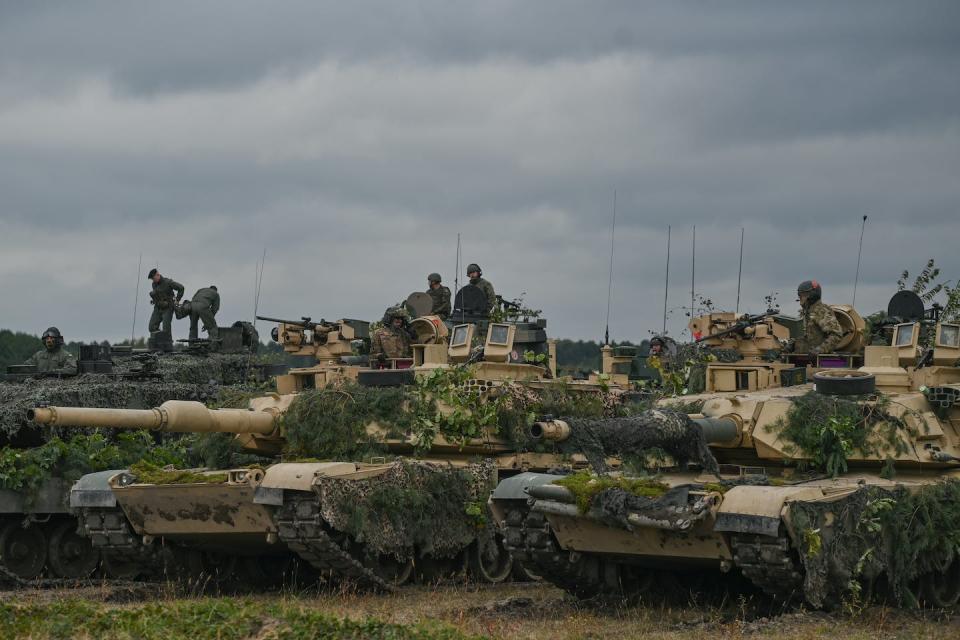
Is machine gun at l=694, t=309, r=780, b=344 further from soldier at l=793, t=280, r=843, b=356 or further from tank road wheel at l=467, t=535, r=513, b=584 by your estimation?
tank road wheel at l=467, t=535, r=513, b=584

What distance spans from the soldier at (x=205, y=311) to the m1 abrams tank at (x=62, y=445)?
1.96 metres

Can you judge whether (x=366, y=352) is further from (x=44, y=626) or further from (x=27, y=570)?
(x=44, y=626)

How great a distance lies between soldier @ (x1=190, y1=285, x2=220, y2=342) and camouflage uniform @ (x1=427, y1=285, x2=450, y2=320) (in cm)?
701

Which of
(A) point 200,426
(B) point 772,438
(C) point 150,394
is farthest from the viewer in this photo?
Answer: (C) point 150,394

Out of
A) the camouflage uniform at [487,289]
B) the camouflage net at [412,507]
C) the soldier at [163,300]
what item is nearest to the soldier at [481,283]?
the camouflage uniform at [487,289]

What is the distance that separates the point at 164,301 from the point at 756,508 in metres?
16.4

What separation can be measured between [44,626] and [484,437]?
660 centimetres

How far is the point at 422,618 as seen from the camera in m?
13.7

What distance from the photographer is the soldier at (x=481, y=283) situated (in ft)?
69.8

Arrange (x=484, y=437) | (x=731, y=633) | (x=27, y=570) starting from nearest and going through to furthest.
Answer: (x=731, y=633) < (x=484, y=437) < (x=27, y=570)

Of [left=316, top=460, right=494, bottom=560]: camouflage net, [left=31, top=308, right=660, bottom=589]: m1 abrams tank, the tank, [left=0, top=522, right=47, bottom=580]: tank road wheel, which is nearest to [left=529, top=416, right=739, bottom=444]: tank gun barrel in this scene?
the tank

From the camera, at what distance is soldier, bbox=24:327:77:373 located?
76.8ft

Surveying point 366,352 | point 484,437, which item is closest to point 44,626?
point 484,437

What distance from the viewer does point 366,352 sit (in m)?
20.9
